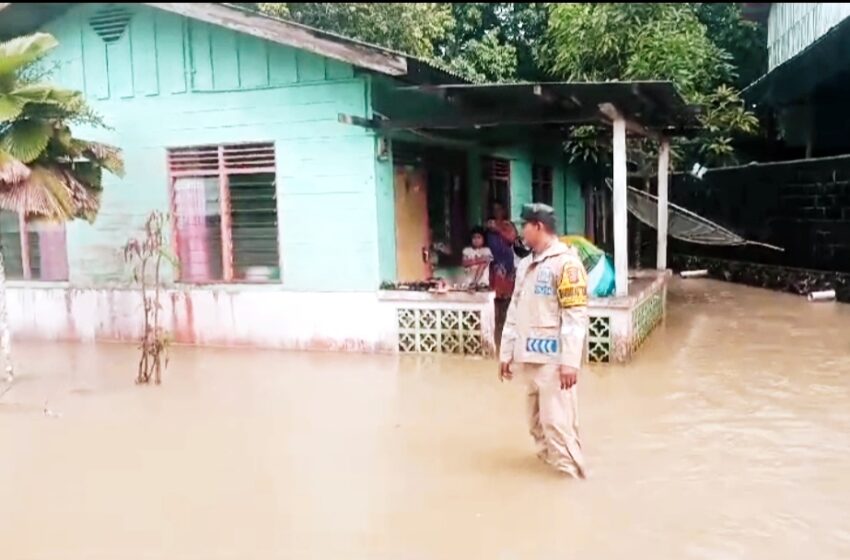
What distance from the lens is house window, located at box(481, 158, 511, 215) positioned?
1223 cm

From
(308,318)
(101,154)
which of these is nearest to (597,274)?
(308,318)

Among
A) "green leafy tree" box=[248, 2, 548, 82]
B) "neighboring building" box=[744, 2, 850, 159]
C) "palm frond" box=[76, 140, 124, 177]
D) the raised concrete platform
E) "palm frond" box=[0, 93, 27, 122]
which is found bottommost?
the raised concrete platform

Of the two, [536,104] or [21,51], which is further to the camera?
[536,104]

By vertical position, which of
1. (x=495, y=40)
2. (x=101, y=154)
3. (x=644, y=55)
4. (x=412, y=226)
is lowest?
(x=412, y=226)

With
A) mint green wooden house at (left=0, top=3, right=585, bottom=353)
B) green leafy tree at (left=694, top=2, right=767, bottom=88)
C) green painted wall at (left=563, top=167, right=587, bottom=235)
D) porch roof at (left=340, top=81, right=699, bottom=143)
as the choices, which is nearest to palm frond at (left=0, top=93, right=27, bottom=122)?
mint green wooden house at (left=0, top=3, right=585, bottom=353)

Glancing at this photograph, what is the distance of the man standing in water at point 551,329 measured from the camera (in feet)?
16.3

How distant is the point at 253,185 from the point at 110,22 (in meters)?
2.62

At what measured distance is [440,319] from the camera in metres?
9.03

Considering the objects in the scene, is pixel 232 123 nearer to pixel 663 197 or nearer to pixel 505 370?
pixel 505 370

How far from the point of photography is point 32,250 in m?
10.7

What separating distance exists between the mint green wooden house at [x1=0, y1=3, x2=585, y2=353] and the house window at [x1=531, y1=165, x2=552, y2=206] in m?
3.63

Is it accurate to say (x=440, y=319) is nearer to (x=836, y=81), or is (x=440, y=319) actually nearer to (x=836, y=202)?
(x=836, y=202)

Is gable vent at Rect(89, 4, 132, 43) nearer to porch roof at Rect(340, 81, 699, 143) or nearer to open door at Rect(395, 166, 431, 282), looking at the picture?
porch roof at Rect(340, 81, 699, 143)

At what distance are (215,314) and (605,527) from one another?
6.33 m
